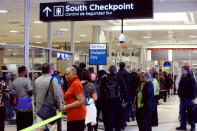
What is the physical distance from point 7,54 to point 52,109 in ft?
65.8

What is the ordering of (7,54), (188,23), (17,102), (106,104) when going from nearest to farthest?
1. (17,102)
2. (106,104)
3. (188,23)
4. (7,54)

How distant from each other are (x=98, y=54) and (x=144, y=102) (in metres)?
4.28

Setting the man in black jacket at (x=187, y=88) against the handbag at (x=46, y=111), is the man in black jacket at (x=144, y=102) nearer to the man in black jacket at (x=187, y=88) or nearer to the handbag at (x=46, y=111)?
the man in black jacket at (x=187, y=88)

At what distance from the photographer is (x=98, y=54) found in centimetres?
1081

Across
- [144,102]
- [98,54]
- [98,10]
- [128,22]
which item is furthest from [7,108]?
[128,22]

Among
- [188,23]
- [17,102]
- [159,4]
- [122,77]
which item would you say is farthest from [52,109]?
[188,23]

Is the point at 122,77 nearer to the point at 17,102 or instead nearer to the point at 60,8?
the point at 60,8

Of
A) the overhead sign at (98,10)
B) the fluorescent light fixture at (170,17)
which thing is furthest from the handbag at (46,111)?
the fluorescent light fixture at (170,17)

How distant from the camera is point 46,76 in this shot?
5488 mm

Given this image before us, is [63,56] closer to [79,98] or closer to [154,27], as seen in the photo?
[154,27]

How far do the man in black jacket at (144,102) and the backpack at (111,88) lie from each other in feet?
2.37

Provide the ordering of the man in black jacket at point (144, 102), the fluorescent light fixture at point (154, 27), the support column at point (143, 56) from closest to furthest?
the man in black jacket at point (144, 102)
the fluorescent light fixture at point (154, 27)
the support column at point (143, 56)

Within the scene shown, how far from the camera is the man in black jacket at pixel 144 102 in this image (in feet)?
22.2

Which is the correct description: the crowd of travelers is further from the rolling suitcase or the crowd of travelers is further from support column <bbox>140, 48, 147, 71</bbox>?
support column <bbox>140, 48, 147, 71</bbox>
